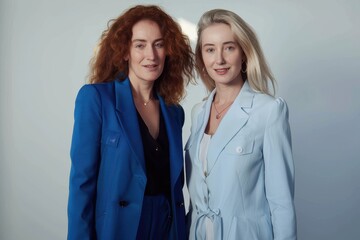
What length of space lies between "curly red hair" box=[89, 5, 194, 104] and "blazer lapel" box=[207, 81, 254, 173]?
1.40ft

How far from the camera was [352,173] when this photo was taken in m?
3.20

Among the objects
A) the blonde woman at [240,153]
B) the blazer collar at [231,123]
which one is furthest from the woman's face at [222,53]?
the blazer collar at [231,123]

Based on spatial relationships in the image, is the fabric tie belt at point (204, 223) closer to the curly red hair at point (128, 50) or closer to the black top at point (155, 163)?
the black top at point (155, 163)

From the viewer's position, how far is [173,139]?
228 centimetres

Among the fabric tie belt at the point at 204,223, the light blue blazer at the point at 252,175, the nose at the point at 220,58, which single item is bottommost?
the fabric tie belt at the point at 204,223

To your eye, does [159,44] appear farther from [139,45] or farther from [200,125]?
[200,125]

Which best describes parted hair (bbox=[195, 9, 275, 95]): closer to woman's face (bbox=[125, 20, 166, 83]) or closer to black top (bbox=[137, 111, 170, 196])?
woman's face (bbox=[125, 20, 166, 83])

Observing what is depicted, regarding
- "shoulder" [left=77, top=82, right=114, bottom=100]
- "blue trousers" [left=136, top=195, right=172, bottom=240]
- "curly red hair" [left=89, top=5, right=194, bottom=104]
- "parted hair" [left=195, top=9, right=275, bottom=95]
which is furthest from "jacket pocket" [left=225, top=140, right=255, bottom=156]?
"shoulder" [left=77, top=82, right=114, bottom=100]

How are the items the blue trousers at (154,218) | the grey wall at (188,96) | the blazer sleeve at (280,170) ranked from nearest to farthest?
the blazer sleeve at (280,170) → the blue trousers at (154,218) → the grey wall at (188,96)

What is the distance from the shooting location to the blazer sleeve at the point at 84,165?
201 cm

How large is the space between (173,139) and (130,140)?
0.29 m

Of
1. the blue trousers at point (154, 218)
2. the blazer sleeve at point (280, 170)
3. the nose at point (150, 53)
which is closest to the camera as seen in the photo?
the blazer sleeve at point (280, 170)

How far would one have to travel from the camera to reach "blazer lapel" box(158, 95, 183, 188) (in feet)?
7.26

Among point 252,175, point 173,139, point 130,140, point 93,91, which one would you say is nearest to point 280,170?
point 252,175
